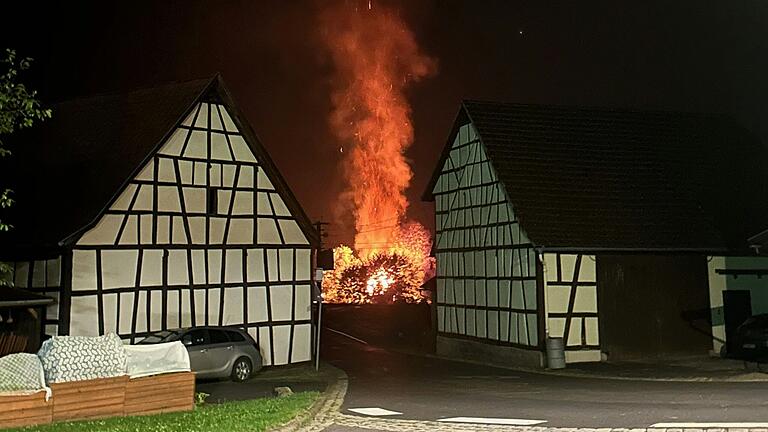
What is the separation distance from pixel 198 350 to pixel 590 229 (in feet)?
40.3

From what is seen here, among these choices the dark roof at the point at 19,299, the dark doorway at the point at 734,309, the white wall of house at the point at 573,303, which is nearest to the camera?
the dark roof at the point at 19,299

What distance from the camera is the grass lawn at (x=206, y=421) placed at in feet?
38.9

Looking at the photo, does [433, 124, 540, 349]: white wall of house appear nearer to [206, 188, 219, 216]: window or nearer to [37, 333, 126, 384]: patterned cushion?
Answer: [206, 188, 219, 216]: window

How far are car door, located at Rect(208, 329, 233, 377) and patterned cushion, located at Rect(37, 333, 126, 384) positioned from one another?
23.5 feet

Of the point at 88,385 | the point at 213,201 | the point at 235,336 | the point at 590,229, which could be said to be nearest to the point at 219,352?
the point at 235,336

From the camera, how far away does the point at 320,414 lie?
14375 mm

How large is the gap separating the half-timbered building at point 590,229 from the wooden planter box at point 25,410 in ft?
49.6

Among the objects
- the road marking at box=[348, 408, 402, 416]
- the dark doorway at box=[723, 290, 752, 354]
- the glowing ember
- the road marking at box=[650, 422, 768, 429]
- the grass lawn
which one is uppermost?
the glowing ember

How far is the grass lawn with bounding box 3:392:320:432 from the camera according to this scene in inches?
467

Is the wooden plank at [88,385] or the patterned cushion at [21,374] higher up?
the patterned cushion at [21,374]

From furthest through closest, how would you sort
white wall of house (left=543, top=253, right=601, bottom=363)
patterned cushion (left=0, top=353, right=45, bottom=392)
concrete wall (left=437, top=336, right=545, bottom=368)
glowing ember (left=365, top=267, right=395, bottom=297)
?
glowing ember (left=365, top=267, right=395, bottom=297), concrete wall (left=437, top=336, right=545, bottom=368), white wall of house (left=543, top=253, right=601, bottom=363), patterned cushion (left=0, top=353, right=45, bottom=392)

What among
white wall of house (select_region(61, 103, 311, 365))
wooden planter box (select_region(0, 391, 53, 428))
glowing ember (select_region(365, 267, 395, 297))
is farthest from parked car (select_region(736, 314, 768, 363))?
glowing ember (select_region(365, 267, 395, 297))

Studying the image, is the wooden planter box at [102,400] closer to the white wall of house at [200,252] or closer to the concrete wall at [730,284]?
the white wall of house at [200,252]

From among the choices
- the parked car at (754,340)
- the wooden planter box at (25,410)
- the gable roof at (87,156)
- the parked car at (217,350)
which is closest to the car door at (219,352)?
the parked car at (217,350)
